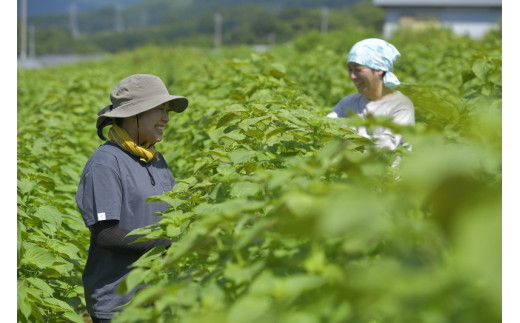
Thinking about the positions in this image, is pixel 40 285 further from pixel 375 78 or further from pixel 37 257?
pixel 375 78

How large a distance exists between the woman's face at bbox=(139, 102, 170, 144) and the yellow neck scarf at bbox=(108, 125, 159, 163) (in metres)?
0.05

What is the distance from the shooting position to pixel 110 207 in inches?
102

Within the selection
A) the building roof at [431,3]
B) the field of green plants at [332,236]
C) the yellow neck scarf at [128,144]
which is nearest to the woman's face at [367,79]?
the field of green plants at [332,236]

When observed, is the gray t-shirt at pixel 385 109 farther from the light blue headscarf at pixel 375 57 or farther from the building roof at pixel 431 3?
the building roof at pixel 431 3

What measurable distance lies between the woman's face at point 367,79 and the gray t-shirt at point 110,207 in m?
1.66

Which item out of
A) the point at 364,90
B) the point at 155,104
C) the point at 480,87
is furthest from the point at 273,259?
the point at 480,87

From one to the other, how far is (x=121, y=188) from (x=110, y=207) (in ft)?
0.41

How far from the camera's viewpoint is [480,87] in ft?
15.6

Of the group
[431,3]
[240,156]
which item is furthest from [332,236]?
[431,3]

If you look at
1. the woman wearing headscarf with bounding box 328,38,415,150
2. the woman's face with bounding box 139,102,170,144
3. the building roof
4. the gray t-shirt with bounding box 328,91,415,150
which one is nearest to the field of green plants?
the woman's face with bounding box 139,102,170,144

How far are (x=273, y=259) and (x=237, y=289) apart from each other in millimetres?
138

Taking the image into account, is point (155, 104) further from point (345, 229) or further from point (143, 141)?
point (345, 229)

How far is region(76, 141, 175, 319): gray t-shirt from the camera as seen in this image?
2615 mm

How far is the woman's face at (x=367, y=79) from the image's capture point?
12.9 ft
